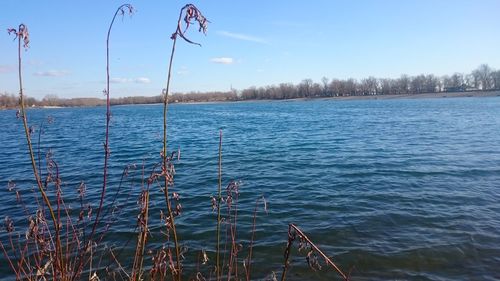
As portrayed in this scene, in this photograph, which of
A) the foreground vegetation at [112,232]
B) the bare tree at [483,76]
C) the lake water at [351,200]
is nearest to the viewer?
the foreground vegetation at [112,232]

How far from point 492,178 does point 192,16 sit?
13.8m

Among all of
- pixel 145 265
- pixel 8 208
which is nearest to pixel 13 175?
pixel 8 208

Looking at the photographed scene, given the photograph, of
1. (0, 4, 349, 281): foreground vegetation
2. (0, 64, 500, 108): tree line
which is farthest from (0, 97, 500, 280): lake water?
(0, 64, 500, 108): tree line

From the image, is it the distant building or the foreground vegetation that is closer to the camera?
the foreground vegetation

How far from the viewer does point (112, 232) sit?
334 inches

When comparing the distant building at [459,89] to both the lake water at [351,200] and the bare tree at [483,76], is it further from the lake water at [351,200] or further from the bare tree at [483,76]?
the lake water at [351,200]

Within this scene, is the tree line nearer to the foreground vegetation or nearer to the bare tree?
the bare tree

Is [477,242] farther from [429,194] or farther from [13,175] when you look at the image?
→ [13,175]

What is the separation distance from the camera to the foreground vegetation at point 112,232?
2340 mm

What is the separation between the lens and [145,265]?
272 inches

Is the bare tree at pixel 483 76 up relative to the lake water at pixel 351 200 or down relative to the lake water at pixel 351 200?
up

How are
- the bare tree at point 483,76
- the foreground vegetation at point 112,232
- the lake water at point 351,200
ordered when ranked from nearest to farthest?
the foreground vegetation at point 112,232, the lake water at point 351,200, the bare tree at point 483,76

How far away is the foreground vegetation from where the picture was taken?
2.34m

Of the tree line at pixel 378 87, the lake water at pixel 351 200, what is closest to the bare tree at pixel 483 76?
the tree line at pixel 378 87
